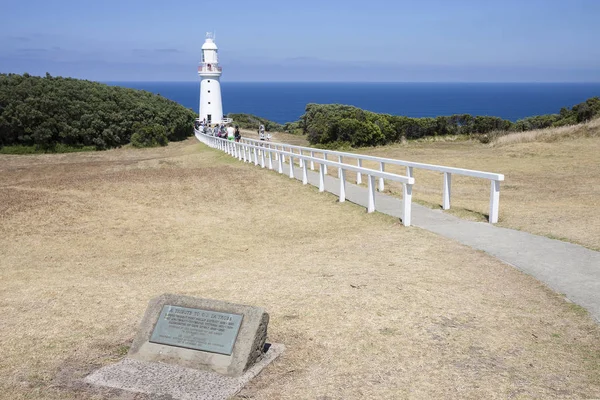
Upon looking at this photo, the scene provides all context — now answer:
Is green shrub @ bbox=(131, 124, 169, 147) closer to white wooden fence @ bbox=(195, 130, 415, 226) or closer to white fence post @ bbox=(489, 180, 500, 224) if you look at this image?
white wooden fence @ bbox=(195, 130, 415, 226)

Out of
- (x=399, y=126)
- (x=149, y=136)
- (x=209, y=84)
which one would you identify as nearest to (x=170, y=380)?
(x=399, y=126)

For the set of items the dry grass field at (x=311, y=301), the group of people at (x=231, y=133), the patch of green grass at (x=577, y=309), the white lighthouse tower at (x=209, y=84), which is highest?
the white lighthouse tower at (x=209, y=84)

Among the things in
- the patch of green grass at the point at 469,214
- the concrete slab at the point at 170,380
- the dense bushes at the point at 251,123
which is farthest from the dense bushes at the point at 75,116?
the concrete slab at the point at 170,380

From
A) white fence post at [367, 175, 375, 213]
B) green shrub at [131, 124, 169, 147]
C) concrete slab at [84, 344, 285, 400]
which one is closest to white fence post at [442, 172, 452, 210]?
white fence post at [367, 175, 375, 213]

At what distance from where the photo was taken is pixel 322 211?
14.5m

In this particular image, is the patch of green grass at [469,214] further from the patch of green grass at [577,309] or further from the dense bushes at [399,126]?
the dense bushes at [399,126]

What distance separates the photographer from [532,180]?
59.6ft

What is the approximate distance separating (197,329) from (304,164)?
1362cm

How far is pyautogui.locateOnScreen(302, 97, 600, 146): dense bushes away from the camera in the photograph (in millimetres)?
33906

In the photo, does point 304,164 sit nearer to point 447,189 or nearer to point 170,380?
point 447,189

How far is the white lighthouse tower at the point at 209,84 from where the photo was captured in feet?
204

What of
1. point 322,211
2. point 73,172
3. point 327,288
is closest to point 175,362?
point 327,288

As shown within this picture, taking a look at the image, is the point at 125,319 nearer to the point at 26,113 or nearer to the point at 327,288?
the point at 327,288

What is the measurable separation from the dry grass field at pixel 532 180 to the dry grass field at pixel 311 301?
98cm
